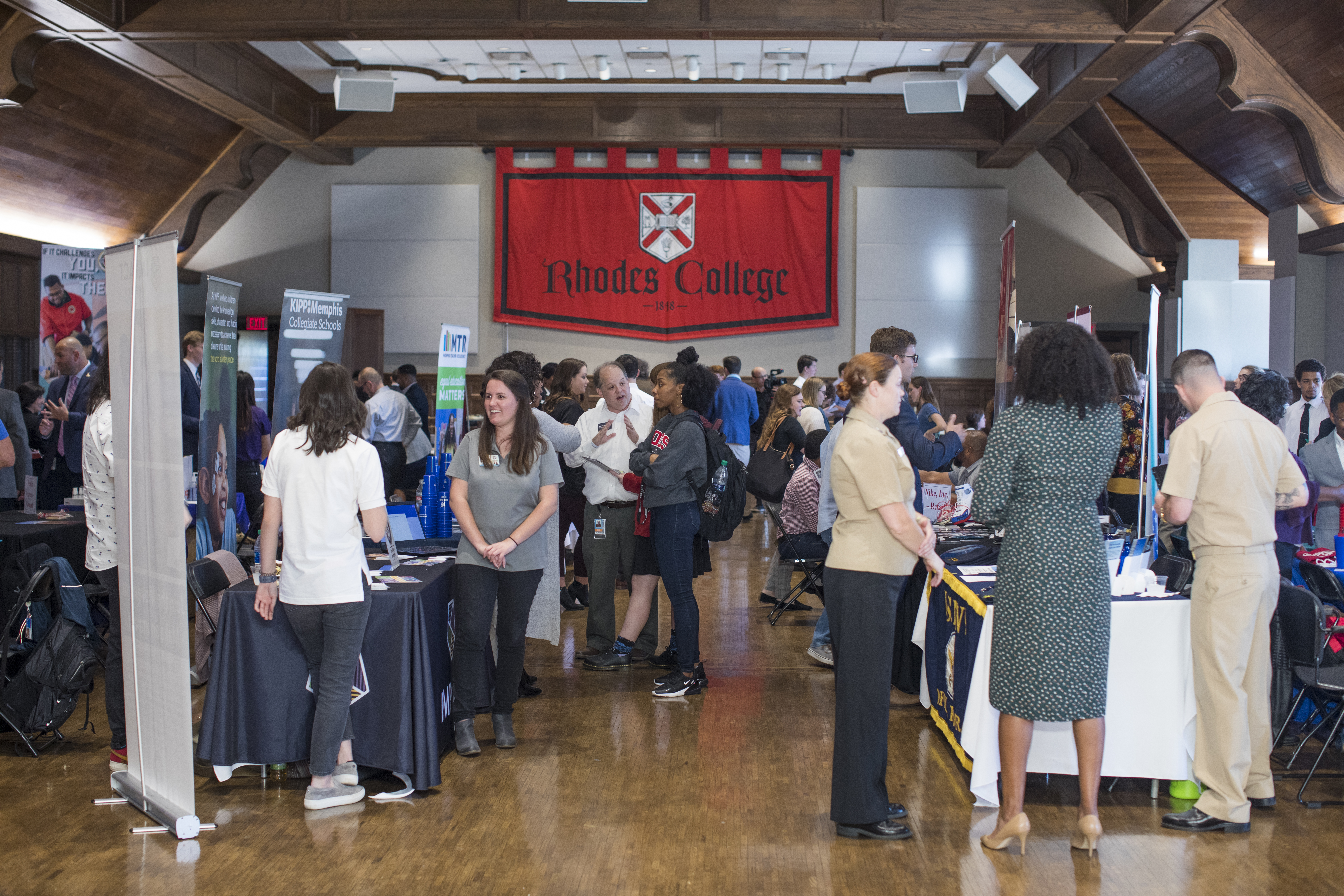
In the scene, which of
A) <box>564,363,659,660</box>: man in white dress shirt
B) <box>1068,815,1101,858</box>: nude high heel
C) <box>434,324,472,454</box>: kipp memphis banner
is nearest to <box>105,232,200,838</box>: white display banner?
<box>564,363,659,660</box>: man in white dress shirt

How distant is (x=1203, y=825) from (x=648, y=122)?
10004mm

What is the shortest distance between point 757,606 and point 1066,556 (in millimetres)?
3696

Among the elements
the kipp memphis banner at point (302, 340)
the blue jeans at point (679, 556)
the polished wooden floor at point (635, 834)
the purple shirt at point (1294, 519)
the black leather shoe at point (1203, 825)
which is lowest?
the polished wooden floor at point (635, 834)

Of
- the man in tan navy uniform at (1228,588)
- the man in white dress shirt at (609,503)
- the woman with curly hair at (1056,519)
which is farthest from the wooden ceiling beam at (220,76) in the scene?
the man in tan navy uniform at (1228,588)

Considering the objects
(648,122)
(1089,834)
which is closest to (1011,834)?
(1089,834)

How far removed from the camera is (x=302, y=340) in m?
6.64

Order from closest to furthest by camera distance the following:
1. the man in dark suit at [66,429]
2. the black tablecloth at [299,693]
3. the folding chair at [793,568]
Result: the black tablecloth at [299,693], the folding chair at [793,568], the man in dark suit at [66,429]

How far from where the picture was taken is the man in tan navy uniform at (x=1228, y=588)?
3.02 metres

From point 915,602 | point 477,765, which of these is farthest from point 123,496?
point 915,602

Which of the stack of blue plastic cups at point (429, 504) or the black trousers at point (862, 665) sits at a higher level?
the stack of blue plastic cups at point (429, 504)

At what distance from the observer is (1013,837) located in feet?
9.54

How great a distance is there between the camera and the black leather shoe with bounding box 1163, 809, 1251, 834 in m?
3.06

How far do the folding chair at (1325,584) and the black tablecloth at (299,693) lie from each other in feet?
9.47

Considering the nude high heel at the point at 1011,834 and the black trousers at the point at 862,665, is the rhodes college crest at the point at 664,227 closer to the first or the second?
the black trousers at the point at 862,665
